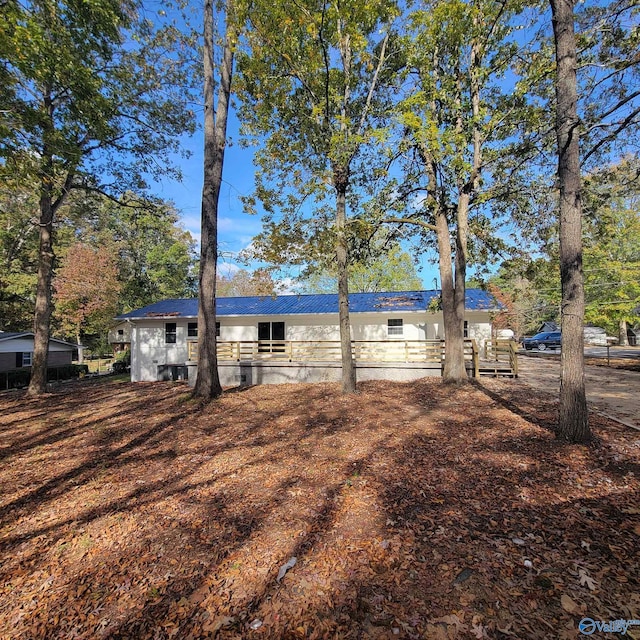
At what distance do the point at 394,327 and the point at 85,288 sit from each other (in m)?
23.5

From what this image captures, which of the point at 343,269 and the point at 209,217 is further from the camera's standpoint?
the point at 343,269

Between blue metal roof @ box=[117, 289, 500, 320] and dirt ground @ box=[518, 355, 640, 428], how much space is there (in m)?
3.70

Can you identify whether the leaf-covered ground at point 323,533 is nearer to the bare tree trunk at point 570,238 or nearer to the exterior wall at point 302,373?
the bare tree trunk at point 570,238

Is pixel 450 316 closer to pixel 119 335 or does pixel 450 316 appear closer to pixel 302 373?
pixel 302 373

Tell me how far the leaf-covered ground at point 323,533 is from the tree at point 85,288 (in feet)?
74.2

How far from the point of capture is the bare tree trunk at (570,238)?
5113 millimetres

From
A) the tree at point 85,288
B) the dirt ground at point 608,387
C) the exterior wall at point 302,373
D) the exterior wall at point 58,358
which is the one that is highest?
the tree at point 85,288

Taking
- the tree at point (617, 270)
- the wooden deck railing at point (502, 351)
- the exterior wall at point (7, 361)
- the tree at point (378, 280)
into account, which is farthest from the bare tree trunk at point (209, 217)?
the tree at point (617, 270)

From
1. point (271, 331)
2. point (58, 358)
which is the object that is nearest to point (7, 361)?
point (58, 358)

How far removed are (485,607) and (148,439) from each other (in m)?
6.20

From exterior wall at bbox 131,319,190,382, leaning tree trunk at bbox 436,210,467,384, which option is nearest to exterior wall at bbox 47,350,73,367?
exterior wall at bbox 131,319,190,382

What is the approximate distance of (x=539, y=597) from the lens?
2.40 metres

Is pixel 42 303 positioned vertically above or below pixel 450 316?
above

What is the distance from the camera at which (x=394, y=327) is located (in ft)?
50.2
